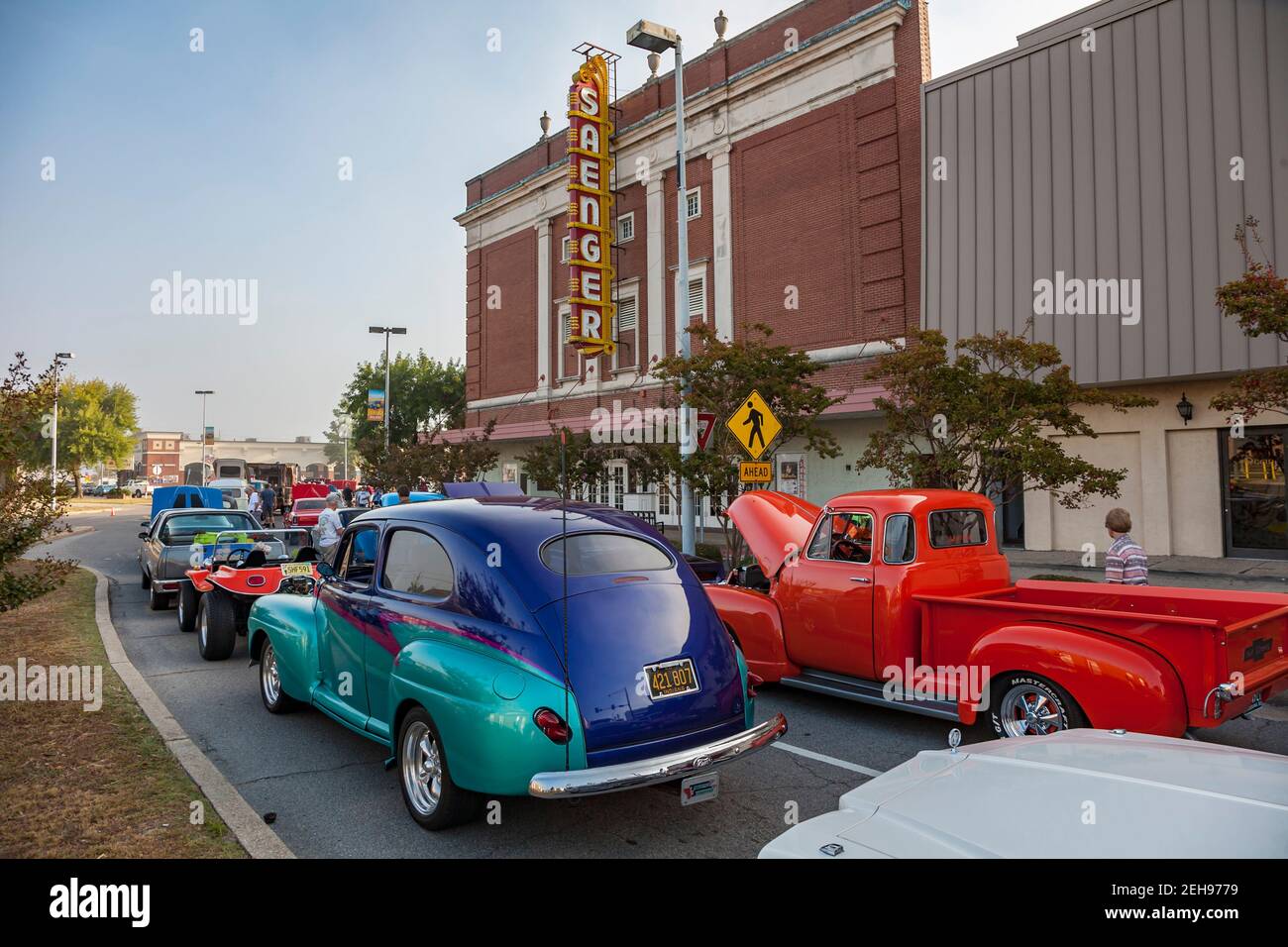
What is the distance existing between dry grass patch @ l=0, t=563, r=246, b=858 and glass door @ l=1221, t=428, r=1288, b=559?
1841 cm

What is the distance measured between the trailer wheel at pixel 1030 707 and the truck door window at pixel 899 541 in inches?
50.9

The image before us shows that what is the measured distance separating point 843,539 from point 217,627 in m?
6.92

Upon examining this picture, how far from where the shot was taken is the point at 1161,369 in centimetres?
1605

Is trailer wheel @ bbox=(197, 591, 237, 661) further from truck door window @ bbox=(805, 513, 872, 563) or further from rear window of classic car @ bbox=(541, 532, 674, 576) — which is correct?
truck door window @ bbox=(805, 513, 872, 563)

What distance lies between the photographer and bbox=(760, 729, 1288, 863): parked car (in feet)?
7.23

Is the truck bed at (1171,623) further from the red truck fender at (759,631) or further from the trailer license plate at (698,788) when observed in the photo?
the trailer license plate at (698,788)

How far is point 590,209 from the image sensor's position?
27562 mm

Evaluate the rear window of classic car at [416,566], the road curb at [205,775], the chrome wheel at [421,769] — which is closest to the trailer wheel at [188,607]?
the road curb at [205,775]

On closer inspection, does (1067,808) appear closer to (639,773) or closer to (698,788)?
(639,773)

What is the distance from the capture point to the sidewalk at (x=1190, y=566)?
14.0m

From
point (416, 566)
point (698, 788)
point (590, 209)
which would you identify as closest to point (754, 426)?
point (416, 566)

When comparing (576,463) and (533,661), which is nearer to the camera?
(533,661)

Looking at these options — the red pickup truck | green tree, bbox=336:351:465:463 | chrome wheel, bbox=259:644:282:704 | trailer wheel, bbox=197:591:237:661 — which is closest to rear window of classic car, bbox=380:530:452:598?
chrome wheel, bbox=259:644:282:704
